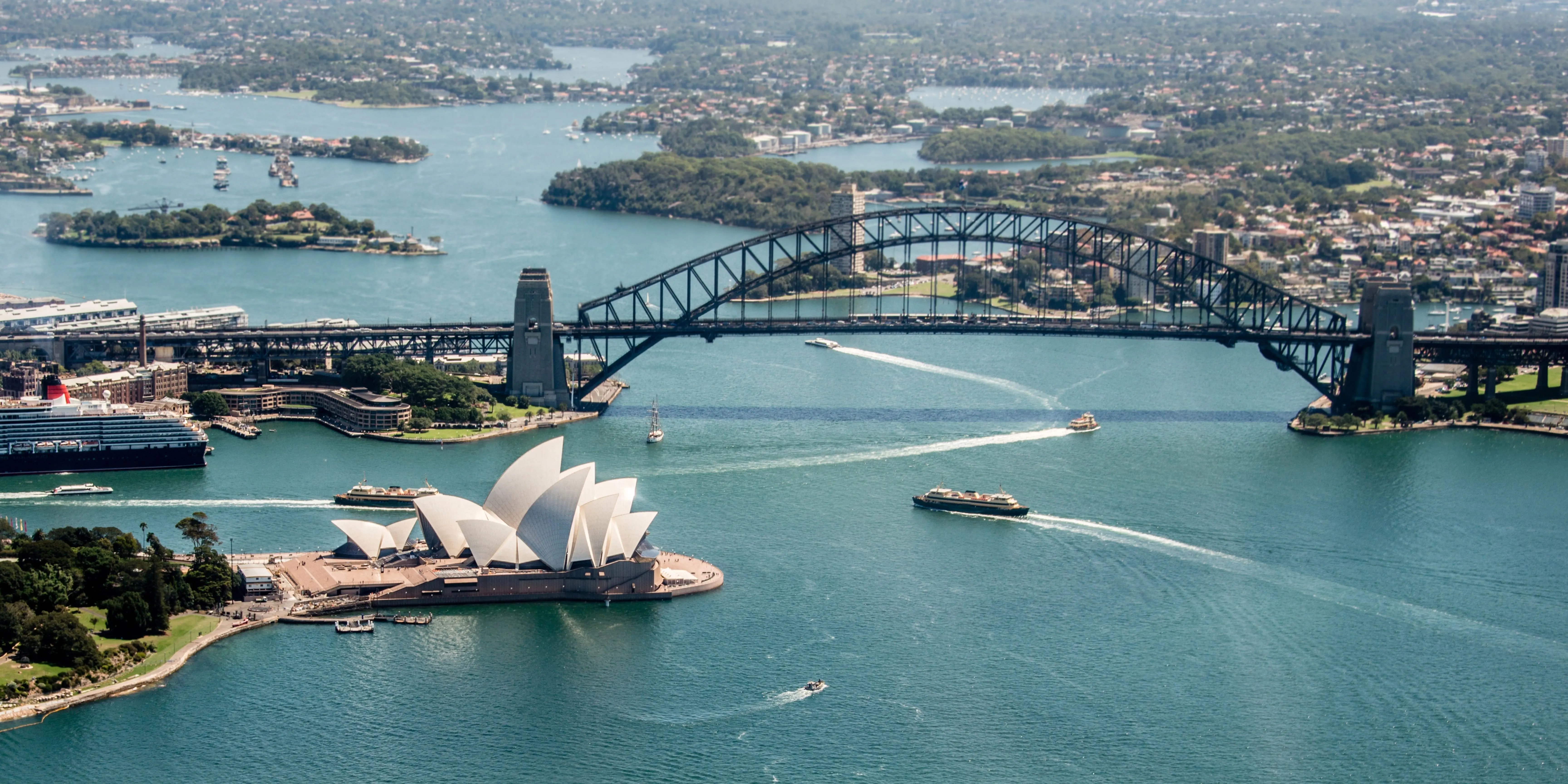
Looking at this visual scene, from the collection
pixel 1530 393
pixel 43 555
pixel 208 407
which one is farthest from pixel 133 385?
pixel 1530 393

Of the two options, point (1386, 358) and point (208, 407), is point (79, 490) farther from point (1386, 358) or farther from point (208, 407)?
point (1386, 358)

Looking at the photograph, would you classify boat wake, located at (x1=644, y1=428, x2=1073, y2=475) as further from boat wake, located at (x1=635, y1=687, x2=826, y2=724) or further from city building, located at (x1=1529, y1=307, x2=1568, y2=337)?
city building, located at (x1=1529, y1=307, x2=1568, y2=337)

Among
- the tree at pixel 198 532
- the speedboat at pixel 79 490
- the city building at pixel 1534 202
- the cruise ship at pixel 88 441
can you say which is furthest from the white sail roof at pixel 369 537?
the city building at pixel 1534 202

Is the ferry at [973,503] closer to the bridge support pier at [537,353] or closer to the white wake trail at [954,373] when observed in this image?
the white wake trail at [954,373]

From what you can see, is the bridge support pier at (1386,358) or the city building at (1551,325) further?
the city building at (1551,325)

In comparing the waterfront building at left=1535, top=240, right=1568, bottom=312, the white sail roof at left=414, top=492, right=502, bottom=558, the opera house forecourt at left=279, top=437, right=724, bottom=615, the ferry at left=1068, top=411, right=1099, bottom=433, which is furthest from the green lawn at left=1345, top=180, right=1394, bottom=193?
the white sail roof at left=414, top=492, right=502, bottom=558

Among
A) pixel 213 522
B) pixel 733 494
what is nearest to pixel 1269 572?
pixel 733 494
